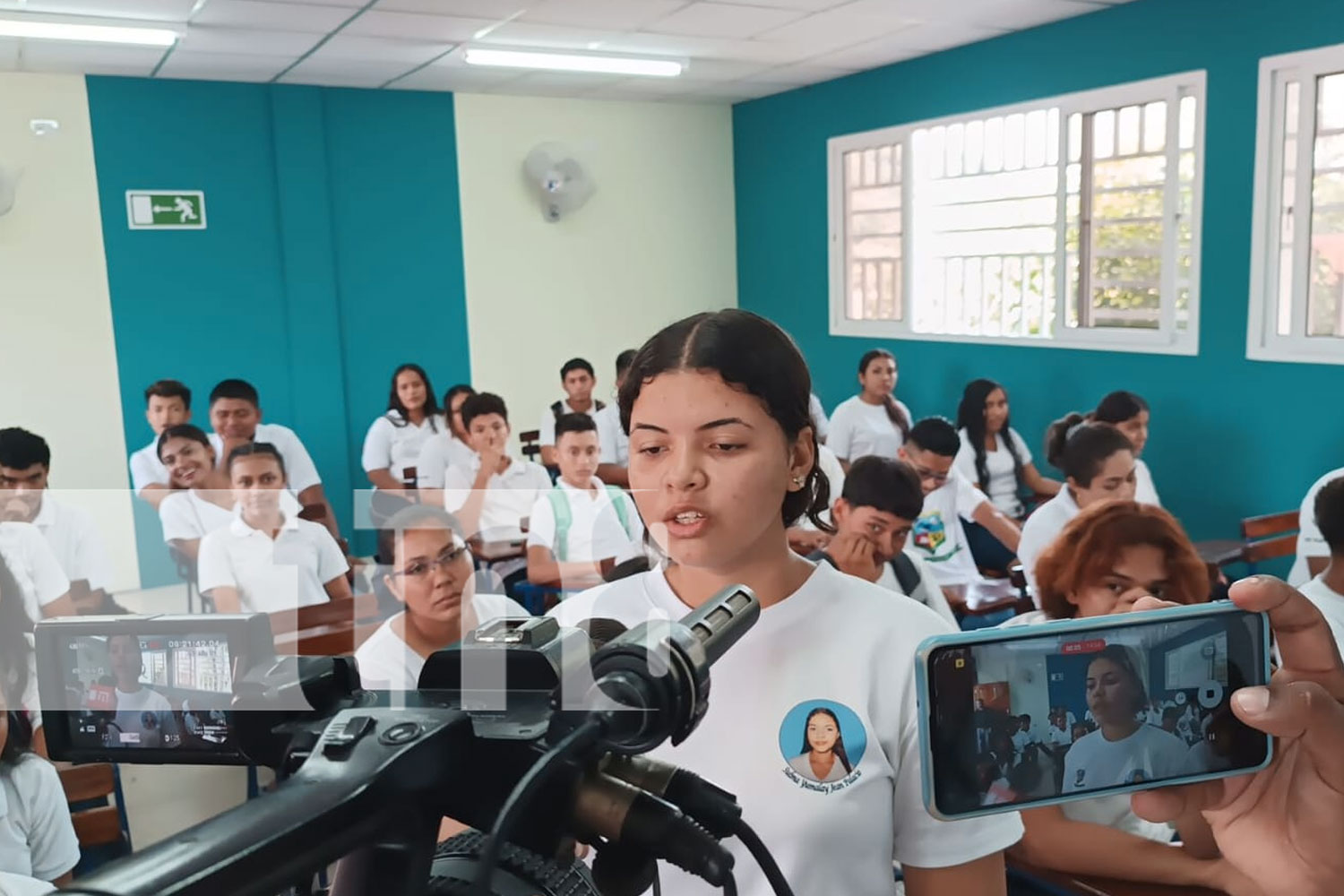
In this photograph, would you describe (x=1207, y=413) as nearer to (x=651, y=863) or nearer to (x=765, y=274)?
(x=765, y=274)

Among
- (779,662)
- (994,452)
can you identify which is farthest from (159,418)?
(779,662)

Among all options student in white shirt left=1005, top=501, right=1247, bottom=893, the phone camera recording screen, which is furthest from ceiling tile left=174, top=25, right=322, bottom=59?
the phone camera recording screen

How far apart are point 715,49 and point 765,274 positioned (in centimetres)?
220

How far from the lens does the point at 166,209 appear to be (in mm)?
6219

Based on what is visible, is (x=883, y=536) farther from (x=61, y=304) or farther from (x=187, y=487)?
(x=61, y=304)

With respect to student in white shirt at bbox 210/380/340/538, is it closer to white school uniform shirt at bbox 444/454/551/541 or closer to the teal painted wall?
the teal painted wall

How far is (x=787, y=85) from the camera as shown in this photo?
23.4ft

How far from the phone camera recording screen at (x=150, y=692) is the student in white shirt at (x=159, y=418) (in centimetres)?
552

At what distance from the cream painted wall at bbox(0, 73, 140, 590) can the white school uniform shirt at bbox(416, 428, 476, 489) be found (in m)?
1.75

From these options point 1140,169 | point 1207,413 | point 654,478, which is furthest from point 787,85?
point 654,478

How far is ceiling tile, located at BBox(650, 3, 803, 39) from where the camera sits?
4.96 m

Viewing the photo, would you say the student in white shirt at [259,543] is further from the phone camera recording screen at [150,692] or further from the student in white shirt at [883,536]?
the phone camera recording screen at [150,692]

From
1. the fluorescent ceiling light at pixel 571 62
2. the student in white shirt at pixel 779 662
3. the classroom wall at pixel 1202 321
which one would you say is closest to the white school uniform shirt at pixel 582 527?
the classroom wall at pixel 1202 321

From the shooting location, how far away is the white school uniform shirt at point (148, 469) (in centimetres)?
569
